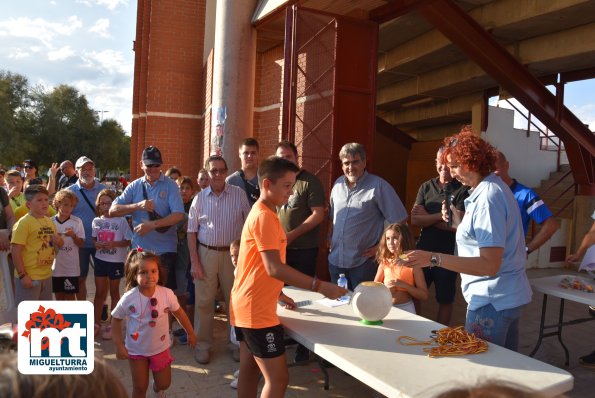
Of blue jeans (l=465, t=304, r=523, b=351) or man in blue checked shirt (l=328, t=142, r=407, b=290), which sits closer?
blue jeans (l=465, t=304, r=523, b=351)

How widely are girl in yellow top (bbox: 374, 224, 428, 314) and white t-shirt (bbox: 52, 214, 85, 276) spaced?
3075mm

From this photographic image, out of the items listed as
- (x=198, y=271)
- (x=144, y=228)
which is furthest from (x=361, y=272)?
(x=144, y=228)

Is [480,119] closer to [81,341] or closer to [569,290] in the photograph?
[569,290]

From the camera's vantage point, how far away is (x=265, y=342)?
2.51 metres

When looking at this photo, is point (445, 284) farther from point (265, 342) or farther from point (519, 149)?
point (519, 149)

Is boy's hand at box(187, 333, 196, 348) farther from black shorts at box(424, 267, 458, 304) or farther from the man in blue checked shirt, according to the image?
black shorts at box(424, 267, 458, 304)

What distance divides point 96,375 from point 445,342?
202cm

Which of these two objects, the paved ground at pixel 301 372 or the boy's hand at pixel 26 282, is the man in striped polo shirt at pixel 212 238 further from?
→ the boy's hand at pixel 26 282

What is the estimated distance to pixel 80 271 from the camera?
481cm

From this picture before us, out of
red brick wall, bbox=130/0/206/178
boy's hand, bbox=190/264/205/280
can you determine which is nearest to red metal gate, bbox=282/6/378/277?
boy's hand, bbox=190/264/205/280

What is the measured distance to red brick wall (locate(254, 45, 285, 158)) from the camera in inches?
316

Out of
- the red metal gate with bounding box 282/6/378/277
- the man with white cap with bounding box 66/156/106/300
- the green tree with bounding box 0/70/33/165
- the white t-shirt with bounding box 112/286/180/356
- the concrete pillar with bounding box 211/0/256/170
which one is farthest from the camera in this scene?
the green tree with bounding box 0/70/33/165

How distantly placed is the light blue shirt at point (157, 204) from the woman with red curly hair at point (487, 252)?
107 inches

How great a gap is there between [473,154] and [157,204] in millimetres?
3048
